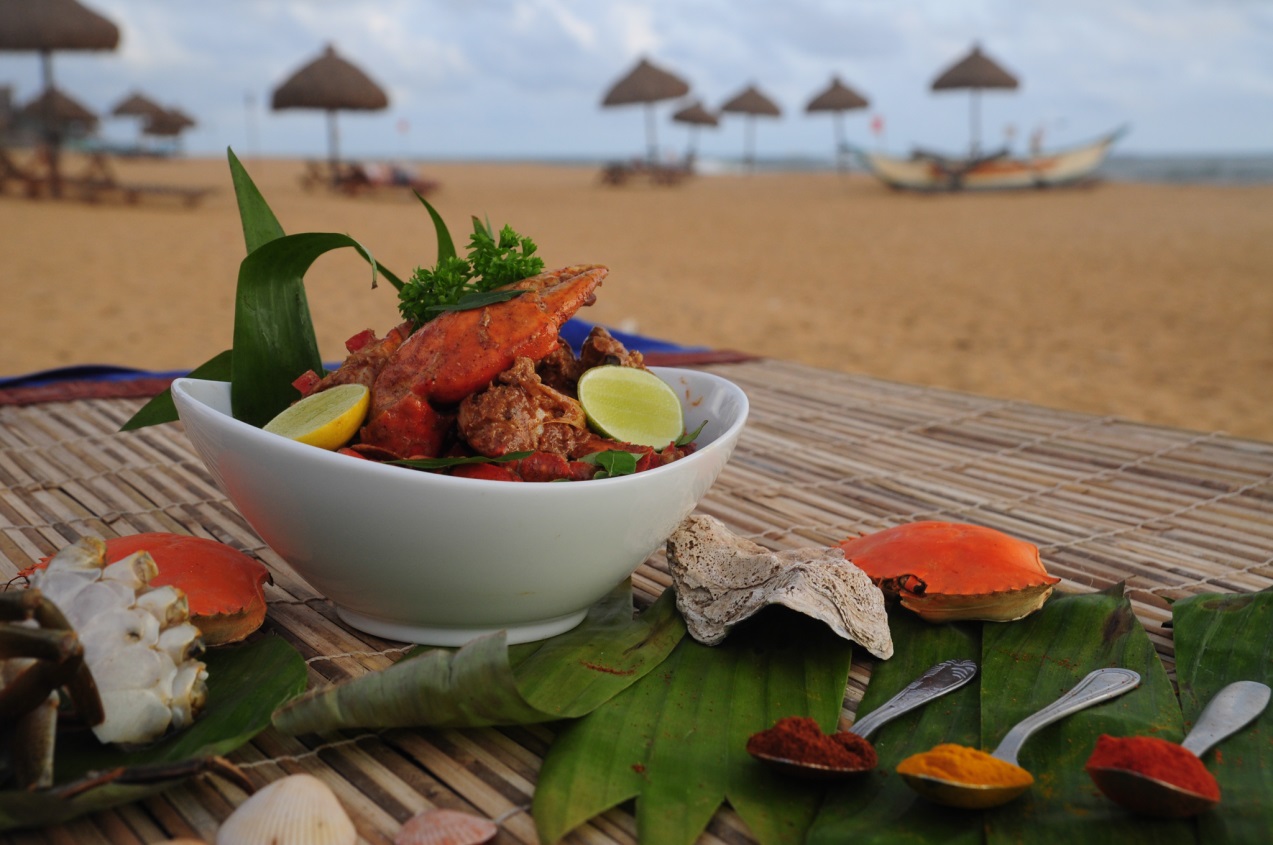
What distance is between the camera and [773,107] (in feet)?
99.3

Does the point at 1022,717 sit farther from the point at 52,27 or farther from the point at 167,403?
the point at 52,27

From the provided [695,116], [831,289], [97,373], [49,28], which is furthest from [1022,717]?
[695,116]

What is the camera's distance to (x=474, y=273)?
123 centimetres

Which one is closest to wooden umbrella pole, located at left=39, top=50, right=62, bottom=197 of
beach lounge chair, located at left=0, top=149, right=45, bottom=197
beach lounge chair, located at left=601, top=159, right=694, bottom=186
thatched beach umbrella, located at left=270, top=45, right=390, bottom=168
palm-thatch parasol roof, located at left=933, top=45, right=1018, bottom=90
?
beach lounge chair, located at left=0, top=149, right=45, bottom=197

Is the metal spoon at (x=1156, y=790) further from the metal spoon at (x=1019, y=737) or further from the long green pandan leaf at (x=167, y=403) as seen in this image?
the long green pandan leaf at (x=167, y=403)

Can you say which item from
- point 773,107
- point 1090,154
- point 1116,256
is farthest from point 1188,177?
point 1116,256

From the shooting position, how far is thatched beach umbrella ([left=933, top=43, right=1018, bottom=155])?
23.9 metres

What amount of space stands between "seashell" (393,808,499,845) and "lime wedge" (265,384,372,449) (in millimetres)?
439

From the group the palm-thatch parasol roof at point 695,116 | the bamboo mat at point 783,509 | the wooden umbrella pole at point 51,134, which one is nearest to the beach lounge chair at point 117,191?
the wooden umbrella pole at point 51,134

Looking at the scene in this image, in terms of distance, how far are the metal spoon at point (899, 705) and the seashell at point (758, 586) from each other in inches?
2.6

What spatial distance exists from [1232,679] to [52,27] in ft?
55.5

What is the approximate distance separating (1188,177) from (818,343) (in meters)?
27.2

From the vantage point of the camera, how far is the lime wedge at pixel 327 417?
1074 mm

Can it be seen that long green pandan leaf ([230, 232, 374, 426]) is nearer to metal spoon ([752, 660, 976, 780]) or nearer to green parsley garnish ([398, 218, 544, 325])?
green parsley garnish ([398, 218, 544, 325])
